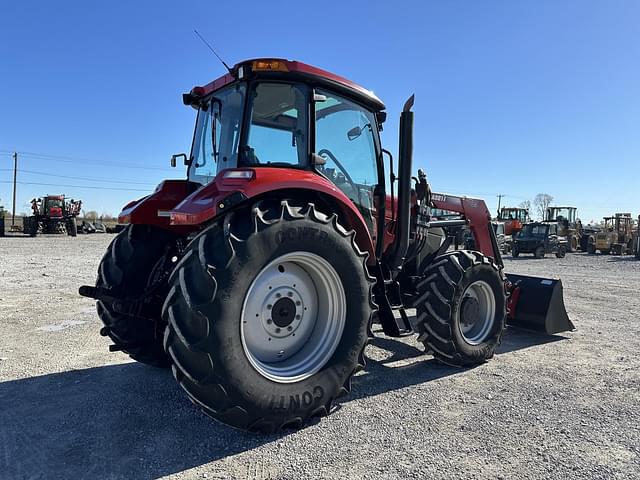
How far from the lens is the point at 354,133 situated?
4246mm

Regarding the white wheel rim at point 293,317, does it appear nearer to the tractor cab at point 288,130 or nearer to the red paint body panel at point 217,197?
the red paint body panel at point 217,197

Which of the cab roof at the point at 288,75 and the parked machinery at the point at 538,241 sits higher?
the cab roof at the point at 288,75

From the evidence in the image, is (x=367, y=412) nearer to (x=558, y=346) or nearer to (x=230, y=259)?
(x=230, y=259)

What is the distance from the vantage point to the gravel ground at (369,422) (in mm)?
2679

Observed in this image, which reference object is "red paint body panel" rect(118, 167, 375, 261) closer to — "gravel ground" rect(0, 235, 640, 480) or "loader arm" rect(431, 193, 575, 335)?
"gravel ground" rect(0, 235, 640, 480)

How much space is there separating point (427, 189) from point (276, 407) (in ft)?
9.87

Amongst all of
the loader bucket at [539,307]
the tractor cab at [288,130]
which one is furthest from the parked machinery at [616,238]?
the tractor cab at [288,130]

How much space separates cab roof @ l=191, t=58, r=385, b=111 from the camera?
3.37 m

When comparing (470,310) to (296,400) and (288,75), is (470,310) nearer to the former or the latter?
(296,400)

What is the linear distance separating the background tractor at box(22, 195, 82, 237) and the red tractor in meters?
31.7

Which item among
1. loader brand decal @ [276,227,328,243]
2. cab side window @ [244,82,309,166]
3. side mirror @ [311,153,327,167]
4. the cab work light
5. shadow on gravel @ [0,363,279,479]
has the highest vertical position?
the cab work light

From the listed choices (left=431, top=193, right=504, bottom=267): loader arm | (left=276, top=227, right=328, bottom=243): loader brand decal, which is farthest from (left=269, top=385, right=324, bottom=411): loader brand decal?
(left=431, top=193, right=504, bottom=267): loader arm

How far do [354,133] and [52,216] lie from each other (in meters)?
33.2

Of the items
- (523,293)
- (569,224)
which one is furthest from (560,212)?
(523,293)
